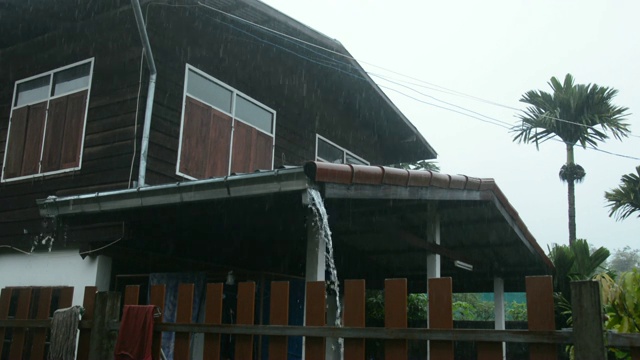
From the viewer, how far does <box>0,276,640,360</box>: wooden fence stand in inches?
112

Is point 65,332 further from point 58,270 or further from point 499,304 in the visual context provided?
point 499,304

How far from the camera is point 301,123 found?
1091 centimetres

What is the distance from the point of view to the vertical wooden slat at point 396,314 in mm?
3240

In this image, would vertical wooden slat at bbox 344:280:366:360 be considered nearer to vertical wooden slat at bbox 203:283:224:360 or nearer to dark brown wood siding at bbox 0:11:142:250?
vertical wooden slat at bbox 203:283:224:360

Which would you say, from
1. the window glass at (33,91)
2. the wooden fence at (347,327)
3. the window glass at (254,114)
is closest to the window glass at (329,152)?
the window glass at (254,114)

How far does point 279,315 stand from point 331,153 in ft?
27.6

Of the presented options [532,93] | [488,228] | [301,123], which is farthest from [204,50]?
[532,93]

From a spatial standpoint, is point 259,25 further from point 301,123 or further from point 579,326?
point 579,326

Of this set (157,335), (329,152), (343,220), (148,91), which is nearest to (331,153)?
(329,152)

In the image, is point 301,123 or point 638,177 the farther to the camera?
point 638,177

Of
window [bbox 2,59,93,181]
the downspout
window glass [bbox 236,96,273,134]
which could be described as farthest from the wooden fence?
window glass [bbox 236,96,273,134]

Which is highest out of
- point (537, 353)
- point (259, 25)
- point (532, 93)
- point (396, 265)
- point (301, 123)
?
point (532, 93)

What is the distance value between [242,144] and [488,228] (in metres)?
3.76

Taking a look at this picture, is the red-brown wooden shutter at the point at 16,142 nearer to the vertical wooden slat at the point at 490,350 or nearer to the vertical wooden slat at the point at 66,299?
the vertical wooden slat at the point at 66,299
